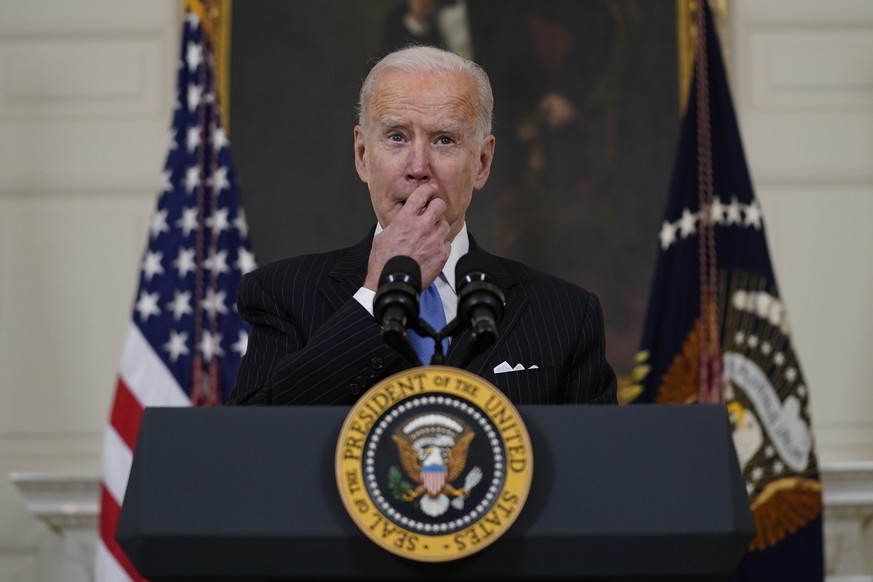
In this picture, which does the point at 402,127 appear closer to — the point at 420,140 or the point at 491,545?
the point at 420,140

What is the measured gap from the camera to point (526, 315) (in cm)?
256

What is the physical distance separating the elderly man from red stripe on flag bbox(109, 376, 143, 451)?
289 centimetres

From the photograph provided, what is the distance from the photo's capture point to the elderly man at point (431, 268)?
237cm

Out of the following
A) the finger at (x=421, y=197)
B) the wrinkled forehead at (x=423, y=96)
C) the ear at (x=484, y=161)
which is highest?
the wrinkled forehead at (x=423, y=96)

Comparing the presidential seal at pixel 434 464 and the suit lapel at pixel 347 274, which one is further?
the suit lapel at pixel 347 274

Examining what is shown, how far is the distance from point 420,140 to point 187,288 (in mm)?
3179

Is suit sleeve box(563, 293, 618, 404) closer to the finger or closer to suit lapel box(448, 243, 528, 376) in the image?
suit lapel box(448, 243, 528, 376)

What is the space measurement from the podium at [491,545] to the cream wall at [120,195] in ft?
14.8

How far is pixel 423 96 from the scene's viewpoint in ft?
8.73

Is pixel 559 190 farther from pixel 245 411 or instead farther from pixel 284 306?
pixel 245 411

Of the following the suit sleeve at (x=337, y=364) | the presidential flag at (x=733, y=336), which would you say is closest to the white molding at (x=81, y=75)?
the presidential flag at (x=733, y=336)

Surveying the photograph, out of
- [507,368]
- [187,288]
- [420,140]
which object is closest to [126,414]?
[187,288]

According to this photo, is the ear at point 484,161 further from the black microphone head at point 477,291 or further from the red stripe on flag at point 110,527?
the red stripe on flag at point 110,527

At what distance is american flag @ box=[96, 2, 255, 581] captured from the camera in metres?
5.41
